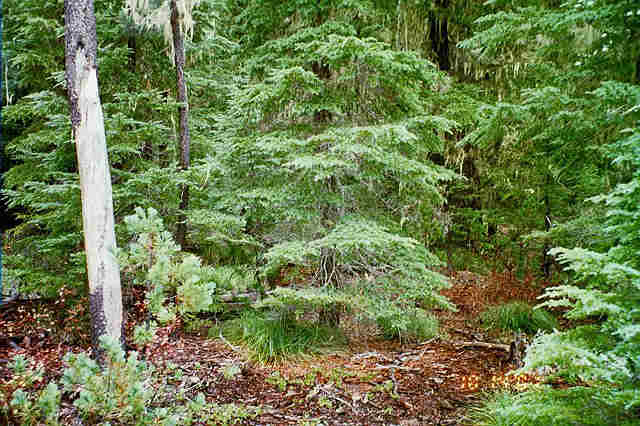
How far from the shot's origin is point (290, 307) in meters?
5.65

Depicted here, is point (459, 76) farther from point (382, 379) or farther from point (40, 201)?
point (40, 201)

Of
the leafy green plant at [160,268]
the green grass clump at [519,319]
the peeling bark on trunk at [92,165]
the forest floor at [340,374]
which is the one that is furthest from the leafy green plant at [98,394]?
the green grass clump at [519,319]

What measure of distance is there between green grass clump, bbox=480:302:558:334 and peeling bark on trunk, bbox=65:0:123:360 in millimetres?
5701

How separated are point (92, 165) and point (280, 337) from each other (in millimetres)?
3171

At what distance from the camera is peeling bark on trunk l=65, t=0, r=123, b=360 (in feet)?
14.8

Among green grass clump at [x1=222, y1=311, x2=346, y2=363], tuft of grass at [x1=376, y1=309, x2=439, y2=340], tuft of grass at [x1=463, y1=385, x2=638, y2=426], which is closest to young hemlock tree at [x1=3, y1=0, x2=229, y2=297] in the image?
green grass clump at [x1=222, y1=311, x2=346, y2=363]

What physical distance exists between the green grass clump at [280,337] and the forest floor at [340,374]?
5.9 inches

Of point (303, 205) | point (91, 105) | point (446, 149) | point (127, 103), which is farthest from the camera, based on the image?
point (446, 149)

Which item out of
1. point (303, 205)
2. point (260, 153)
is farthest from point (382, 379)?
point (260, 153)

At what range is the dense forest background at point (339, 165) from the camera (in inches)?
152

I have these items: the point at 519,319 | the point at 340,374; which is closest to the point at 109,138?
the point at 340,374

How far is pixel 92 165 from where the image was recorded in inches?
181

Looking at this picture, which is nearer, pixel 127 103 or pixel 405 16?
pixel 127 103

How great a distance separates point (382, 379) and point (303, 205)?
2.35m
